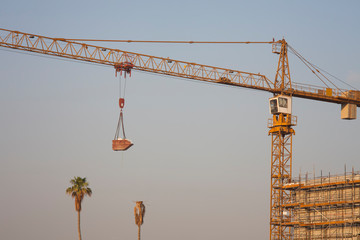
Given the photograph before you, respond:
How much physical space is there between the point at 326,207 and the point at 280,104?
26885 millimetres

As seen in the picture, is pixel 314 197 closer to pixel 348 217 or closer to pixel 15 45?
pixel 348 217

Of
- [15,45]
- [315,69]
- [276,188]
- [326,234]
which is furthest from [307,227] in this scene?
[15,45]

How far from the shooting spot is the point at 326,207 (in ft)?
372

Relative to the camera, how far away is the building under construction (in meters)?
109

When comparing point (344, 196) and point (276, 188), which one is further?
point (276, 188)

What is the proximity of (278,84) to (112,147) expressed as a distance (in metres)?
52.4

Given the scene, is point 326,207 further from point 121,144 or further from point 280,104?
point 121,144

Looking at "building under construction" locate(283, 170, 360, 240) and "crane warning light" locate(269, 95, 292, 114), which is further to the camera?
"crane warning light" locate(269, 95, 292, 114)

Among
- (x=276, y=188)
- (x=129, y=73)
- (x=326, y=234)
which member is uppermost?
(x=129, y=73)

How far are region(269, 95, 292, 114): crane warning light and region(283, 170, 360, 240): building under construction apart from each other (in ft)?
56.8

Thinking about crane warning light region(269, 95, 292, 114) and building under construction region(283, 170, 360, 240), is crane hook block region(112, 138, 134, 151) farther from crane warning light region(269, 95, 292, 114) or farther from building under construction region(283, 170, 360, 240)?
crane warning light region(269, 95, 292, 114)

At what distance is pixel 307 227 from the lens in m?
116

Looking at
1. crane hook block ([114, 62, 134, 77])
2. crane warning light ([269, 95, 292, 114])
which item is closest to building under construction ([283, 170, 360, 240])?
crane warning light ([269, 95, 292, 114])

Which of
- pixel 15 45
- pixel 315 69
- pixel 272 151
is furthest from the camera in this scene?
pixel 315 69
